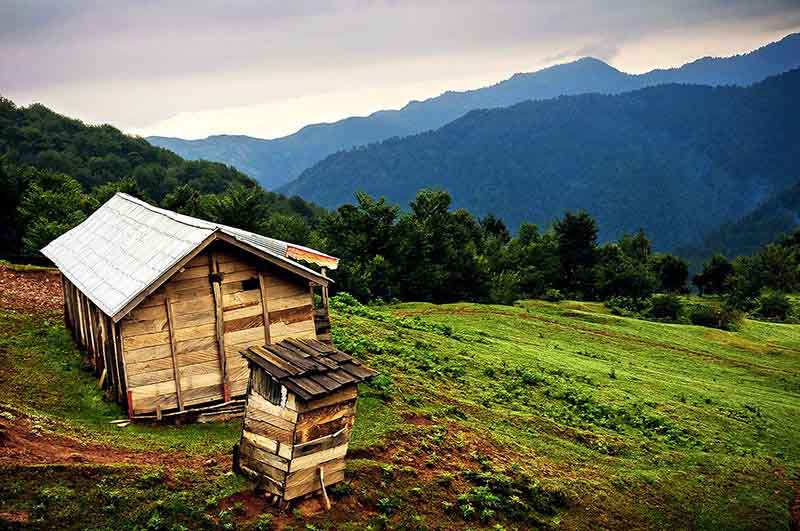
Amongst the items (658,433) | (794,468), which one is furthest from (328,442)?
(794,468)

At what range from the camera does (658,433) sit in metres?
23.8

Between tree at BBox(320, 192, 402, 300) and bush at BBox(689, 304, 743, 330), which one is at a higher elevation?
tree at BBox(320, 192, 402, 300)

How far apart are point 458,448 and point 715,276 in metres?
88.1

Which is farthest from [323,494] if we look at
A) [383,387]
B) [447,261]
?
[447,261]

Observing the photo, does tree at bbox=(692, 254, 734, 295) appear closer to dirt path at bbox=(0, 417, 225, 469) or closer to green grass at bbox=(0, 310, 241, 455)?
green grass at bbox=(0, 310, 241, 455)

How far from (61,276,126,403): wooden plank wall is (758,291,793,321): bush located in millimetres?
64061

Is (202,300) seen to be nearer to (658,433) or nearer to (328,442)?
(328,442)

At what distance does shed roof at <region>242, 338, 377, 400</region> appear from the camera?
1264 centimetres

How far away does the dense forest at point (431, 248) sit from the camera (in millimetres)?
59688

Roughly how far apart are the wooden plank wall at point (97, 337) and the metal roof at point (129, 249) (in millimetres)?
962

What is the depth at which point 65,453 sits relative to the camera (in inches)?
552

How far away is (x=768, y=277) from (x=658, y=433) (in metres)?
71.5

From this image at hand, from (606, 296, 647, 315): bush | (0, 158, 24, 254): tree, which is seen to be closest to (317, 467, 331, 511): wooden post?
(606, 296, 647, 315): bush

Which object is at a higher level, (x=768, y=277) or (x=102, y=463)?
(x=102, y=463)
